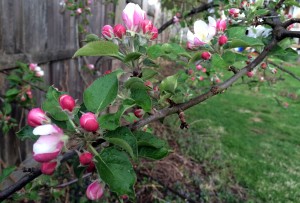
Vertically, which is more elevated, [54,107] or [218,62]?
[218,62]

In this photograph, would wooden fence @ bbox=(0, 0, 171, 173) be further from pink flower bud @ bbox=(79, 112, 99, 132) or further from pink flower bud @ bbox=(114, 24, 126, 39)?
pink flower bud @ bbox=(79, 112, 99, 132)

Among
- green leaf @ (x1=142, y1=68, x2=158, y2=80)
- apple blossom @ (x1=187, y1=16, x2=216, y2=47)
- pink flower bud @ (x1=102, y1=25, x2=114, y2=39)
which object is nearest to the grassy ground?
apple blossom @ (x1=187, y1=16, x2=216, y2=47)

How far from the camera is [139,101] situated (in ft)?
2.77

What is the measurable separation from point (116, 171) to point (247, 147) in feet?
13.0

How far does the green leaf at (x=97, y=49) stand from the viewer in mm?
775

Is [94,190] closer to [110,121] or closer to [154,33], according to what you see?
[110,121]

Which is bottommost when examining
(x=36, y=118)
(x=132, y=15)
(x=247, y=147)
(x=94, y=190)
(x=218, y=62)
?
(x=247, y=147)

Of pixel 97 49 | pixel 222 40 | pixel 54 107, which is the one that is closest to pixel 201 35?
pixel 222 40

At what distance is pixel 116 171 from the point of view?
2.30 ft

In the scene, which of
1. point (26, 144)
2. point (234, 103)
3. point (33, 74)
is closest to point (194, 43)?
point (33, 74)

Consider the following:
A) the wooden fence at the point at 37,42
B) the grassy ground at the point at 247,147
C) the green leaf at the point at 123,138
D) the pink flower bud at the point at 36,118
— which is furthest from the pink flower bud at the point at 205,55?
the grassy ground at the point at 247,147

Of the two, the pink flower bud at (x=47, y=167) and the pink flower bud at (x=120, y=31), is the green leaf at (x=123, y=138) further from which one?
the pink flower bud at (x=120, y=31)

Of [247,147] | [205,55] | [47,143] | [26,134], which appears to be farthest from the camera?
[247,147]

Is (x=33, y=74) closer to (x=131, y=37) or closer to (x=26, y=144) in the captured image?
(x=26, y=144)
